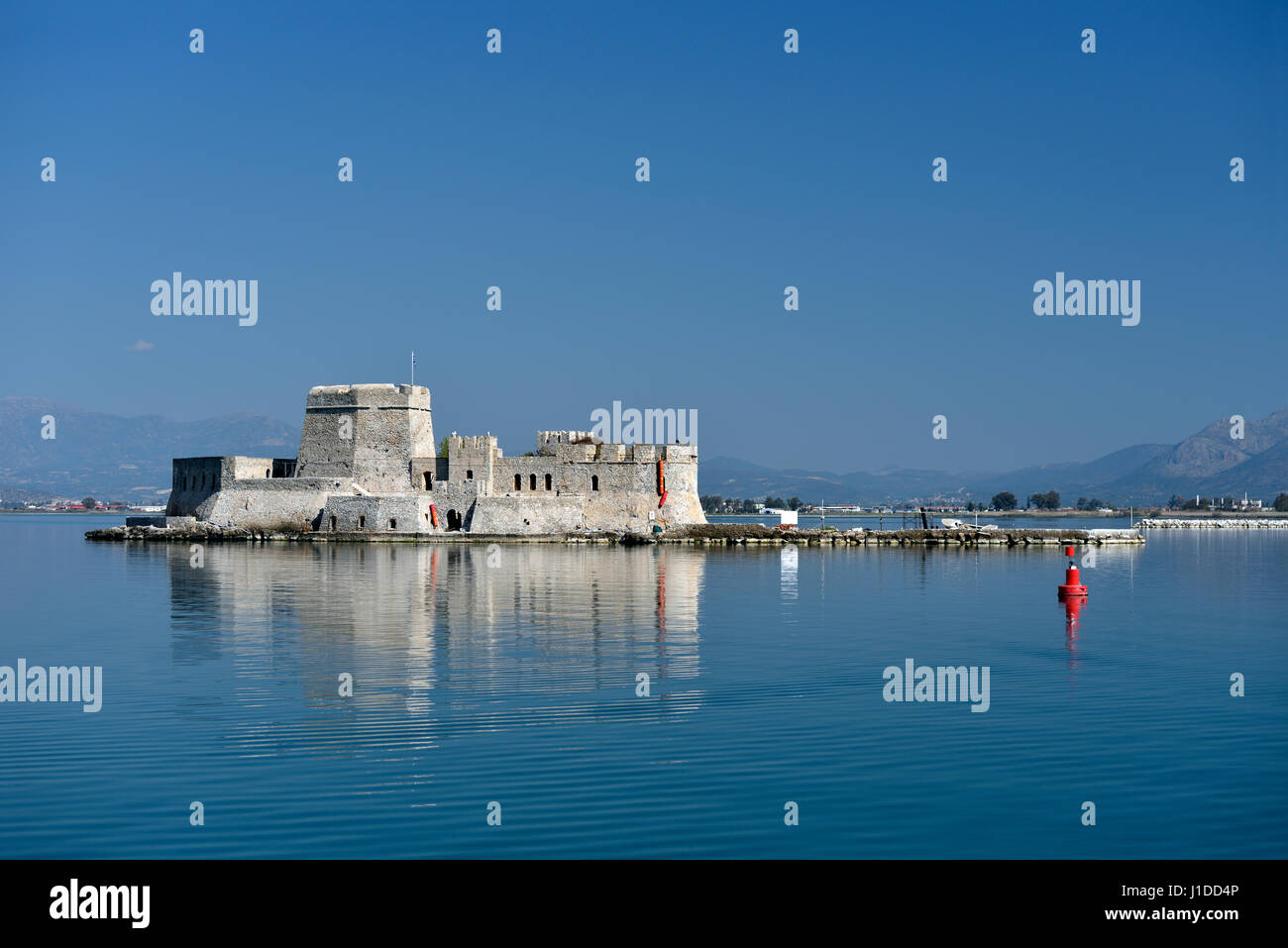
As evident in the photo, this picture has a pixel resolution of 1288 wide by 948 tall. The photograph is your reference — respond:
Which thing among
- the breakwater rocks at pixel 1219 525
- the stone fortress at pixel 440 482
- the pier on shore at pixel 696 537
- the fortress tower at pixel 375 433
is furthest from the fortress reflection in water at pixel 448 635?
the breakwater rocks at pixel 1219 525

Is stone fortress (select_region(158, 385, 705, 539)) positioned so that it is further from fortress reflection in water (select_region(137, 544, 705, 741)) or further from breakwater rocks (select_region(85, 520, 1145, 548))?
fortress reflection in water (select_region(137, 544, 705, 741))

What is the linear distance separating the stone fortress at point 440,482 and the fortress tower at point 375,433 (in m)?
0.04

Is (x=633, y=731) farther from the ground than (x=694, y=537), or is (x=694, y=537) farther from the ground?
(x=694, y=537)

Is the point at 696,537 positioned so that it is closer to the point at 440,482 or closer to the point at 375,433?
the point at 440,482

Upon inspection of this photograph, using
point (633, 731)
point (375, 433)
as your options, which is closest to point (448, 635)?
point (633, 731)

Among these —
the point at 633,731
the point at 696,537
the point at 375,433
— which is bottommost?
the point at 633,731

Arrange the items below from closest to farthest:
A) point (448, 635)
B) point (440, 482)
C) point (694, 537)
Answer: point (448, 635)
point (440, 482)
point (694, 537)

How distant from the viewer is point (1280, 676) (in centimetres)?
1697

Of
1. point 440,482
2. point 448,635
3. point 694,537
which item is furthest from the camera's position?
point 694,537

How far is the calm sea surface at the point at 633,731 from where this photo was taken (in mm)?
9453

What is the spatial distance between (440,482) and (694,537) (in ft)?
36.6

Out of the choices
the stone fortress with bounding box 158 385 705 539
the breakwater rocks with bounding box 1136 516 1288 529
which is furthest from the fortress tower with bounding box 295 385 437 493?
the breakwater rocks with bounding box 1136 516 1288 529

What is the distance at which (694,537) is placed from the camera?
53.7 m

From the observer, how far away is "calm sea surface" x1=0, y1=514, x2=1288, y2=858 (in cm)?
945
